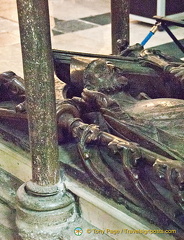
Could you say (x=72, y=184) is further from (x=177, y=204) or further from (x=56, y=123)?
(x=177, y=204)

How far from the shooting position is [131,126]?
2.32 metres

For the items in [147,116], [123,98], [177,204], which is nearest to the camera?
[177,204]

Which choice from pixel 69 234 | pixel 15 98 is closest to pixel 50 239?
pixel 69 234

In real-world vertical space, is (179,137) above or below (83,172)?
above

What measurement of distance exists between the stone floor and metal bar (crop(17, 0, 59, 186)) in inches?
81.1

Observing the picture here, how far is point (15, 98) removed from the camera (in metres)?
2.79

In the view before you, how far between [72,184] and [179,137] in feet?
1.47

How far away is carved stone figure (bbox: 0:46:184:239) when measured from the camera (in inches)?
81.5

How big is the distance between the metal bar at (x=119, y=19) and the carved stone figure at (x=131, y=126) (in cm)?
30

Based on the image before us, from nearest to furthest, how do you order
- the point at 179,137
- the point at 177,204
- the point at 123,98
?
the point at 177,204, the point at 179,137, the point at 123,98

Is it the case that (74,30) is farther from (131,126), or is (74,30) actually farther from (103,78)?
(131,126)

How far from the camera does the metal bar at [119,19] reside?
3087 millimetres

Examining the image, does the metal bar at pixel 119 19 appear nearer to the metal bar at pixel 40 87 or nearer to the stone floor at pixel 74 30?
the metal bar at pixel 40 87

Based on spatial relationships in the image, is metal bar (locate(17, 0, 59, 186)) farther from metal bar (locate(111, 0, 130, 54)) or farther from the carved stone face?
metal bar (locate(111, 0, 130, 54))
